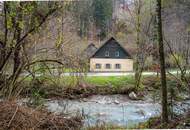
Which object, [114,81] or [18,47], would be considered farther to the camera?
[114,81]

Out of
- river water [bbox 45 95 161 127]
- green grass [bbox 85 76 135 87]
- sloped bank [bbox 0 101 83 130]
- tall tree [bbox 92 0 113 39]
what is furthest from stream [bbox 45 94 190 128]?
sloped bank [bbox 0 101 83 130]

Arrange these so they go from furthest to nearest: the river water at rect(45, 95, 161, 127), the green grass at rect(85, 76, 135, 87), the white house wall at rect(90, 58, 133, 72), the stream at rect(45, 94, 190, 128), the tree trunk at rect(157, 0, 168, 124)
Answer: the green grass at rect(85, 76, 135, 87) < the white house wall at rect(90, 58, 133, 72) < the river water at rect(45, 95, 161, 127) < the stream at rect(45, 94, 190, 128) < the tree trunk at rect(157, 0, 168, 124)

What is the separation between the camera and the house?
21.6 ft

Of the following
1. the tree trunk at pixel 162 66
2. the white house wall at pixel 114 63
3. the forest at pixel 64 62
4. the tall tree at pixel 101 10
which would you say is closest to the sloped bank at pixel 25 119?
the forest at pixel 64 62

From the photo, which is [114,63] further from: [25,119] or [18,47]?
[25,119]

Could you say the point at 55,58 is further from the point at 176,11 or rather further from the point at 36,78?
the point at 176,11

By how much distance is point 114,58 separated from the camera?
21.8 feet

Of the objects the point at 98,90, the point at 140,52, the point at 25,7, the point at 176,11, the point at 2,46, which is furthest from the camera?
the point at 98,90

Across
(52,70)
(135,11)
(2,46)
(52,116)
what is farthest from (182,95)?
(135,11)

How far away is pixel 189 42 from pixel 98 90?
3520 millimetres

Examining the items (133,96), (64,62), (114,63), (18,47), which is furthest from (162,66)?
(133,96)

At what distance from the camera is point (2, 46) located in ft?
8.55

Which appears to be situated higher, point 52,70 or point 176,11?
point 176,11

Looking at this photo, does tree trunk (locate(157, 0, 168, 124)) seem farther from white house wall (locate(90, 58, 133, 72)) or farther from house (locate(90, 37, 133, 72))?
house (locate(90, 37, 133, 72))
